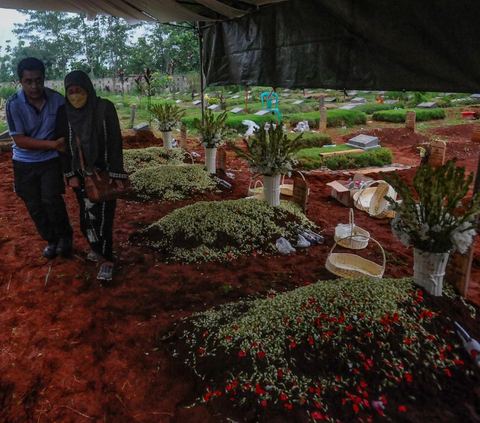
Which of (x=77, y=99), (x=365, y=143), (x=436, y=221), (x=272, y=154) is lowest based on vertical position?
(x=365, y=143)

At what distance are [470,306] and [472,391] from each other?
A: 742 millimetres

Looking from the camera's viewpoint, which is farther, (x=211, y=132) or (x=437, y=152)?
(x=437, y=152)

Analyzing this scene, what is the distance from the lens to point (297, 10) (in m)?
3.58

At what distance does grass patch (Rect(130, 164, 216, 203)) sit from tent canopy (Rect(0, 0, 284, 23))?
7.21ft

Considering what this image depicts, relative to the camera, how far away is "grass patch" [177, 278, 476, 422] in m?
1.86

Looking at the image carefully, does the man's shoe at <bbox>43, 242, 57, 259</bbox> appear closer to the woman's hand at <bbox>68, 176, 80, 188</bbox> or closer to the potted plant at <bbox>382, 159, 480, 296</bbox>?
the woman's hand at <bbox>68, 176, 80, 188</bbox>

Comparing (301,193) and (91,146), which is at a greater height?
(91,146)

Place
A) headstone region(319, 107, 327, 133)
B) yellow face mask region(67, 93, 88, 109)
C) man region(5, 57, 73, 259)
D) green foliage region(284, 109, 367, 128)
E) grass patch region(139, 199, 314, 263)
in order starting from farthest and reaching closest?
green foliage region(284, 109, 367, 128) < headstone region(319, 107, 327, 133) < grass patch region(139, 199, 314, 263) < man region(5, 57, 73, 259) < yellow face mask region(67, 93, 88, 109)

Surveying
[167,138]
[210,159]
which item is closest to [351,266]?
[210,159]

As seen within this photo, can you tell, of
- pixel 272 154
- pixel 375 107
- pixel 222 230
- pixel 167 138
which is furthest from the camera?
pixel 375 107

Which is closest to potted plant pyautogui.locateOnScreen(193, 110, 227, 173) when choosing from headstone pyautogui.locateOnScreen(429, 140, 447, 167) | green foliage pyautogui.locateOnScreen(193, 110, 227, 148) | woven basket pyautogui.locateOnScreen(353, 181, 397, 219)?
green foliage pyautogui.locateOnScreen(193, 110, 227, 148)

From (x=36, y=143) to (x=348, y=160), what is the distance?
589 centimetres

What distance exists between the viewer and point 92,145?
2809mm

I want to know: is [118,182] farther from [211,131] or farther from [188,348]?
[211,131]
